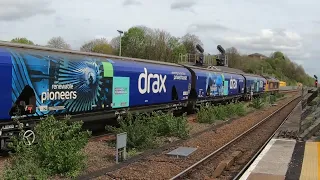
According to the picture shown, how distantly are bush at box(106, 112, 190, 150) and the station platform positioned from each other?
11.6ft

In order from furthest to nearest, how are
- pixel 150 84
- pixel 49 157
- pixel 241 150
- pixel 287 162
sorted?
pixel 150 84, pixel 241 150, pixel 287 162, pixel 49 157

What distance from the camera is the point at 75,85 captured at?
40.3 ft

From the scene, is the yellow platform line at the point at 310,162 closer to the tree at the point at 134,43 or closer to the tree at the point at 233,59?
the tree at the point at 134,43

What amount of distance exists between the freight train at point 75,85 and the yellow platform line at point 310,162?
23.2 ft

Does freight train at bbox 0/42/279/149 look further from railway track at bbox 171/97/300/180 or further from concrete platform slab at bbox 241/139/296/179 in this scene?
concrete platform slab at bbox 241/139/296/179

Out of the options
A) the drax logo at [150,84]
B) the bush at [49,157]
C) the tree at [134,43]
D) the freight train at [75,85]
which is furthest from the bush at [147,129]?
the tree at [134,43]

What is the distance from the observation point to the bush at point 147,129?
12.1m

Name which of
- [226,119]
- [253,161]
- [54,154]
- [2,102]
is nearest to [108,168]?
[54,154]

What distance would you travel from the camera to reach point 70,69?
12.1 metres

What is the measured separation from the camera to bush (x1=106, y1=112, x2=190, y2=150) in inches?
478

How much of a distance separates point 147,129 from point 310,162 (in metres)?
5.22

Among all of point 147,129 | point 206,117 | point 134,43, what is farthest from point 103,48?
point 147,129

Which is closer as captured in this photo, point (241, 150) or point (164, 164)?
point (164, 164)

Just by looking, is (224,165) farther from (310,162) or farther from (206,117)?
(206,117)
